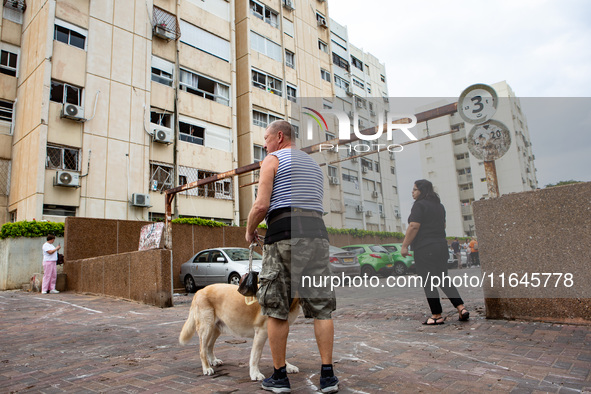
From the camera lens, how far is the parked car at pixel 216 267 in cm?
1232

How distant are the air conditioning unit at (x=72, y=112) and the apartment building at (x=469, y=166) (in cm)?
1514

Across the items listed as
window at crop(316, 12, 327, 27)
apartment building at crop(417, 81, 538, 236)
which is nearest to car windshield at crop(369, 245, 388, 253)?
apartment building at crop(417, 81, 538, 236)

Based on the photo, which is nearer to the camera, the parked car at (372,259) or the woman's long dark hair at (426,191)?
the woman's long dark hair at (426,191)

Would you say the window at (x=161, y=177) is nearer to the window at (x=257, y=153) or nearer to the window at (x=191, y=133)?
the window at (x=191, y=133)

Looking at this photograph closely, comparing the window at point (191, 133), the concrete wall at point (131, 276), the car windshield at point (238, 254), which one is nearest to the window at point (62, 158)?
the window at point (191, 133)

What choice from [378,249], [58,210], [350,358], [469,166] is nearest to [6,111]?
[58,210]

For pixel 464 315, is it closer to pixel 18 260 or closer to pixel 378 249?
pixel 378 249

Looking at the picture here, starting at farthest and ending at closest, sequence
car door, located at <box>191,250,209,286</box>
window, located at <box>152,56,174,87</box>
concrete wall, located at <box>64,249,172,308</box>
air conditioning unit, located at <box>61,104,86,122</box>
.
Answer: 1. window, located at <box>152,56,174,87</box>
2. air conditioning unit, located at <box>61,104,86,122</box>
3. car door, located at <box>191,250,209,286</box>
4. concrete wall, located at <box>64,249,172,308</box>

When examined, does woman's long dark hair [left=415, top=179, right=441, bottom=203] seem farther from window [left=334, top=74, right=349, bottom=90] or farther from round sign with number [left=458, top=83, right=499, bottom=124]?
window [left=334, top=74, right=349, bottom=90]

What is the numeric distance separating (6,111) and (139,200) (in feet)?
25.5

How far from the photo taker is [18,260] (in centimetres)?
1437

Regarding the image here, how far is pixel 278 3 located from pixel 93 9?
15.3m

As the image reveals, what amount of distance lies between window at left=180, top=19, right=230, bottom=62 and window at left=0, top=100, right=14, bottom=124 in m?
9.75

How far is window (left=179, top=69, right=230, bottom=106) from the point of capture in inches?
935
